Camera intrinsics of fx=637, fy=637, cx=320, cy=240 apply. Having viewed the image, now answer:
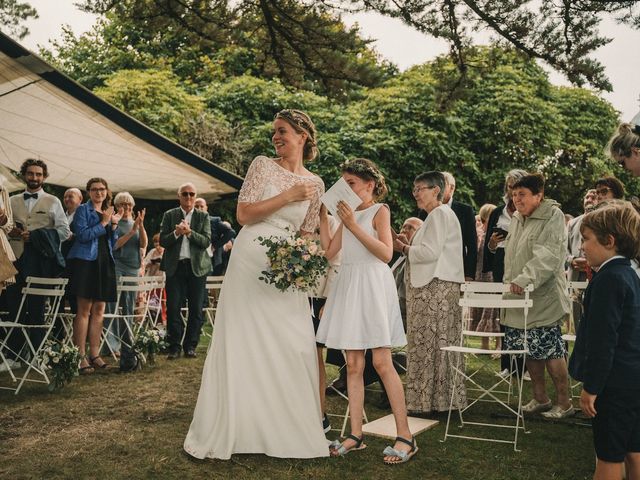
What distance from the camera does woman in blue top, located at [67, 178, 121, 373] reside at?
643cm

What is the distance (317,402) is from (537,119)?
13.1 m

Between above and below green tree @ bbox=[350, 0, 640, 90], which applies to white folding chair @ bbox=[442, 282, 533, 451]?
below

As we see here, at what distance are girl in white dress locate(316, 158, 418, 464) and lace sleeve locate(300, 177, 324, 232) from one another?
17 centimetres

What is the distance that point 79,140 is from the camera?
7.98 metres

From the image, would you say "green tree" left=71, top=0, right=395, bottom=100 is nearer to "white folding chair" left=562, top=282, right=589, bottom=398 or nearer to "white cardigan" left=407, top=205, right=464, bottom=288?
"white cardigan" left=407, top=205, right=464, bottom=288

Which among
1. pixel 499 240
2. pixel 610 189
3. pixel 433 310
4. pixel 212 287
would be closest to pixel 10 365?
pixel 212 287

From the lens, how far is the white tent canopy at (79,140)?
6277mm

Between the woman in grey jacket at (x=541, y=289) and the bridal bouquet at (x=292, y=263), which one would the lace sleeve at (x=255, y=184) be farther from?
the woman in grey jacket at (x=541, y=289)

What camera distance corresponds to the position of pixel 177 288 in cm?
750

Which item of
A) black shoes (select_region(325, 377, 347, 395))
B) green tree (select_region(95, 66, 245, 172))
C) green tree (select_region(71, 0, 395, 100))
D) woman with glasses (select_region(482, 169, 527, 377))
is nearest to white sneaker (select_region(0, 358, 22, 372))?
black shoes (select_region(325, 377, 347, 395))

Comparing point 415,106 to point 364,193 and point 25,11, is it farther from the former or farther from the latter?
point 364,193

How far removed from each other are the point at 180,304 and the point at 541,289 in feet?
13.9

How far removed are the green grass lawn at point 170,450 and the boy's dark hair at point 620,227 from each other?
60.4 inches

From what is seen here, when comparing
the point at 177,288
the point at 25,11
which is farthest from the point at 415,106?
the point at 25,11
